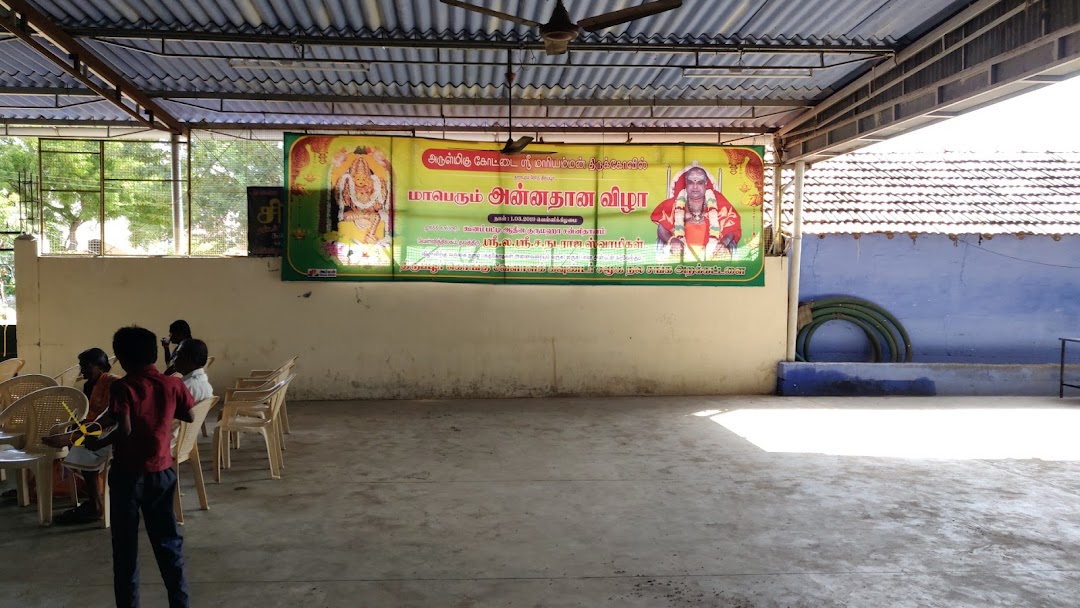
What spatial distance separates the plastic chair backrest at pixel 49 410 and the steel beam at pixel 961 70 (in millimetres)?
6669

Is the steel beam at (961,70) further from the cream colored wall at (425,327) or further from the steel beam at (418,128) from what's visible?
the cream colored wall at (425,327)

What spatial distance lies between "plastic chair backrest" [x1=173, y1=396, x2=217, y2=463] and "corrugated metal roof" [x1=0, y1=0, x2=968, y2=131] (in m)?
3.30

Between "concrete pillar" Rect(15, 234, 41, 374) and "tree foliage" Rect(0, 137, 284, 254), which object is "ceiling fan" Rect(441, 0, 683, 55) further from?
"concrete pillar" Rect(15, 234, 41, 374)

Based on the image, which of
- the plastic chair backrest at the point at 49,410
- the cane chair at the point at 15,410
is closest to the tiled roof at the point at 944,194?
the plastic chair backrest at the point at 49,410

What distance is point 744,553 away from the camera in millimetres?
4020

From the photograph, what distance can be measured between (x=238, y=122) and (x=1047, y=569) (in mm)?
9555

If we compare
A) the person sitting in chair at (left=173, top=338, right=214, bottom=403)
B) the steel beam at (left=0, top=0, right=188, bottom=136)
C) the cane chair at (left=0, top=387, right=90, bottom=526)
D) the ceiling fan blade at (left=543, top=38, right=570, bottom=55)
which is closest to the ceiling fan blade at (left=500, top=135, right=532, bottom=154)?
the ceiling fan blade at (left=543, top=38, right=570, bottom=55)

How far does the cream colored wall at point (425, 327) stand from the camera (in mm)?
8500

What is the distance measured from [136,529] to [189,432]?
5.07 feet

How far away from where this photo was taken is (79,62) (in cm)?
677

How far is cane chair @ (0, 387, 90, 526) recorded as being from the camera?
4281 millimetres

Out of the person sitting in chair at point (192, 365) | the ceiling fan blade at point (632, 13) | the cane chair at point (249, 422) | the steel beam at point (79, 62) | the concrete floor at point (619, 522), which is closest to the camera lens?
the concrete floor at point (619, 522)

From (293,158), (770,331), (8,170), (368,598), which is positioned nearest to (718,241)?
(770,331)

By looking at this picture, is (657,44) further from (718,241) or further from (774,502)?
(774,502)
